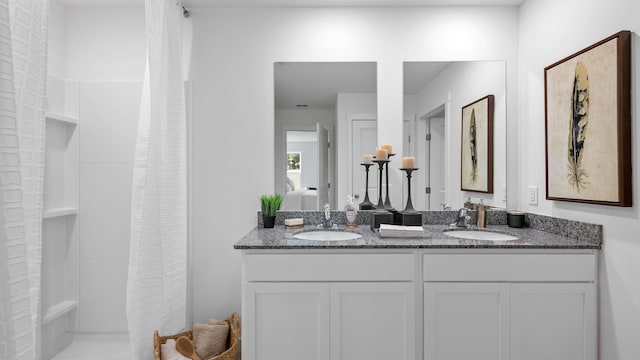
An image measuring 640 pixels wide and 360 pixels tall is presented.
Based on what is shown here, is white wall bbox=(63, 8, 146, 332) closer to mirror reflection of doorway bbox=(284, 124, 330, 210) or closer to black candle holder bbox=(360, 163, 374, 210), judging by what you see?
mirror reflection of doorway bbox=(284, 124, 330, 210)

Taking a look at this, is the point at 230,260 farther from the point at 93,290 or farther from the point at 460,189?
the point at 460,189

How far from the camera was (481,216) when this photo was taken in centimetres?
237

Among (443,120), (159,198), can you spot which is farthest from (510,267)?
(159,198)

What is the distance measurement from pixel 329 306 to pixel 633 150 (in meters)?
1.49

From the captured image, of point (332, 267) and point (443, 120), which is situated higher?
point (443, 120)

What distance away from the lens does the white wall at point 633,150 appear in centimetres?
160

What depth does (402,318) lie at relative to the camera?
1.82 m

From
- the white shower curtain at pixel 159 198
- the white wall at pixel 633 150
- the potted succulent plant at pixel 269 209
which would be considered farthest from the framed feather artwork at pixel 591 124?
the white shower curtain at pixel 159 198

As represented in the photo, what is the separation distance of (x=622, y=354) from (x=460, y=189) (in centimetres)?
116

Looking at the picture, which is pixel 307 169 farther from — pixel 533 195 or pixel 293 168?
pixel 533 195

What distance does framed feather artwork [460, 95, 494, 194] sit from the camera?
2457mm

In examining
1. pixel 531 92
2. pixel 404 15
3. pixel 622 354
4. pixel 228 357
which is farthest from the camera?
pixel 404 15

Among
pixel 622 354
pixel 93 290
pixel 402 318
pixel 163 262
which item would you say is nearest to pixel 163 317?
pixel 163 262

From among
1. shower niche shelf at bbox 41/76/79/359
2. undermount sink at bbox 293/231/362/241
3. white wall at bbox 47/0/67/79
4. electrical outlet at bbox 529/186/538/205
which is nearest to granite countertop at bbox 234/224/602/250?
undermount sink at bbox 293/231/362/241
